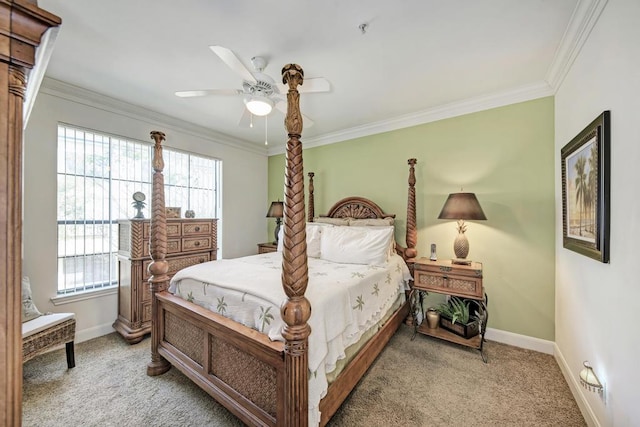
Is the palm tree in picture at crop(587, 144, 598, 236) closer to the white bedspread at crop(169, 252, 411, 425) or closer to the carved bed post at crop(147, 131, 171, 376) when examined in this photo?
the white bedspread at crop(169, 252, 411, 425)

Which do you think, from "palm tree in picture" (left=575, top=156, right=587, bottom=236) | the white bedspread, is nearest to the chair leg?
the white bedspread

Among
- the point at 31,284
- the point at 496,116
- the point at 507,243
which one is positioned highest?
the point at 496,116

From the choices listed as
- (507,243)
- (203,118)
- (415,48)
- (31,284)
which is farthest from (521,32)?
(31,284)

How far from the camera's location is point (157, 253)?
2186 millimetres

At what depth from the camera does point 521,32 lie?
71.9 inches

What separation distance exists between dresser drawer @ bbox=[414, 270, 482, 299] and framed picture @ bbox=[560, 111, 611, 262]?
0.78 m

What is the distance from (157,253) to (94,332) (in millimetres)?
1560

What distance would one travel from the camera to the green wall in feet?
8.28

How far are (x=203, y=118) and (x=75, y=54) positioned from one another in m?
1.42

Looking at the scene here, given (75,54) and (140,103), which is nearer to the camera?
(75,54)

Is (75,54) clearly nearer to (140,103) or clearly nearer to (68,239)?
(140,103)

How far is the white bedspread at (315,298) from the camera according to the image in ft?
4.86

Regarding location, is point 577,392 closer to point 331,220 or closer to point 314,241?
point 314,241

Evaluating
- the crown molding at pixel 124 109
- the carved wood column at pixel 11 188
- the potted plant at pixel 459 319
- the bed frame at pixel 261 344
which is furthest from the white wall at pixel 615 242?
the crown molding at pixel 124 109
